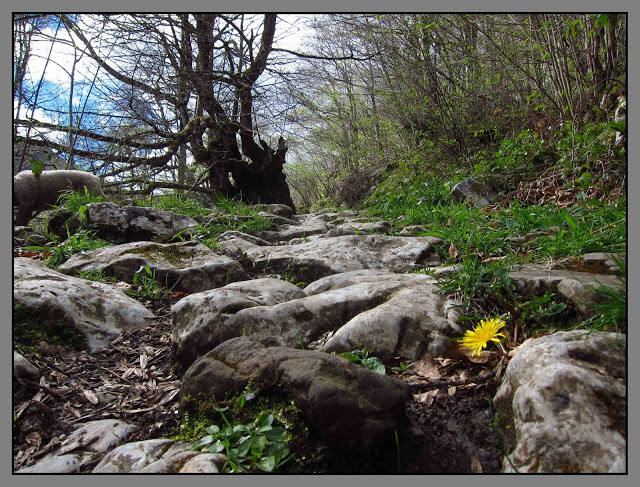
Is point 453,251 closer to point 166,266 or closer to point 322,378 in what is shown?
point 322,378

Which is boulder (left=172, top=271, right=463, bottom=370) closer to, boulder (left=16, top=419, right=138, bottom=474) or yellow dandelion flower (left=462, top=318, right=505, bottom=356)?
yellow dandelion flower (left=462, top=318, right=505, bottom=356)

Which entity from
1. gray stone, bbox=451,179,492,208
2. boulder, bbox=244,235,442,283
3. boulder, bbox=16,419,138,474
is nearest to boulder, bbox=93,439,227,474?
boulder, bbox=16,419,138,474

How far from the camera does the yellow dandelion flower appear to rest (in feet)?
5.24

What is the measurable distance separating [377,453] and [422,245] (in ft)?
7.71

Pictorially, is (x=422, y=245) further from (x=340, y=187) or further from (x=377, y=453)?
(x=340, y=187)

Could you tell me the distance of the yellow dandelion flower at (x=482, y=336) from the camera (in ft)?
5.24

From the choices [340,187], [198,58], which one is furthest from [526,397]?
[340,187]

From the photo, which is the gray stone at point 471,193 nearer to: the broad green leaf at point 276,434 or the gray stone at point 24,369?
the broad green leaf at point 276,434

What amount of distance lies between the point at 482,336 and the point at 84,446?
5.34 feet

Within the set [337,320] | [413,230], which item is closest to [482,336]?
A: [337,320]

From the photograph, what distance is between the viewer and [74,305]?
2.34m

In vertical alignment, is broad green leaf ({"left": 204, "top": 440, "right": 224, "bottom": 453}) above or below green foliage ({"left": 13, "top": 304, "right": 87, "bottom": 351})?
below

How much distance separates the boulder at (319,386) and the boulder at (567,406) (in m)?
0.34

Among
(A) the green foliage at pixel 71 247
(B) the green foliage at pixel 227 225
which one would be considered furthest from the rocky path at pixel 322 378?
(B) the green foliage at pixel 227 225
